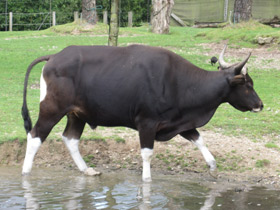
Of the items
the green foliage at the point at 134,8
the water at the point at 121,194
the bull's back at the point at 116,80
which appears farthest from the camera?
the green foliage at the point at 134,8

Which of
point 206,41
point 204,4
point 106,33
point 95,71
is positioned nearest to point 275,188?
point 95,71

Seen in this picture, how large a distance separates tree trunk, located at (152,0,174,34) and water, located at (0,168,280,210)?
15332 millimetres

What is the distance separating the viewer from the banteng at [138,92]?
712 centimetres

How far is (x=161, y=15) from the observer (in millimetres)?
22953

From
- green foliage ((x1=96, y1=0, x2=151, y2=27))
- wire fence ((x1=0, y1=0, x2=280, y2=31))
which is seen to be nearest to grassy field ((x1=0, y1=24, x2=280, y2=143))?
wire fence ((x1=0, y1=0, x2=280, y2=31))

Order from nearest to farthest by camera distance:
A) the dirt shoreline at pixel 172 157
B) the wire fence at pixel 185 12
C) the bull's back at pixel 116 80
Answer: the bull's back at pixel 116 80
the dirt shoreline at pixel 172 157
the wire fence at pixel 185 12

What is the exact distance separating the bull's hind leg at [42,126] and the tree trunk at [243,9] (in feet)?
43.7

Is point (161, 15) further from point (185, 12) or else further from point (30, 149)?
point (30, 149)

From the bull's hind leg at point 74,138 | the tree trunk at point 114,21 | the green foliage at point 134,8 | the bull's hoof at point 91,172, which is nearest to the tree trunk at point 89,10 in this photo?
the tree trunk at point 114,21

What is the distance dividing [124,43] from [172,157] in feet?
36.5

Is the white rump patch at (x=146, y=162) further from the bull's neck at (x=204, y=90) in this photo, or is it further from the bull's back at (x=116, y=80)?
the bull's neck at (x=204, y=90)

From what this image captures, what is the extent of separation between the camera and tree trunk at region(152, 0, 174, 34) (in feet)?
73.3

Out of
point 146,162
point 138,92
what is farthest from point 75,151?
point 138,92

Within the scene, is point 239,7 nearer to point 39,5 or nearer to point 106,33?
point 106,33
